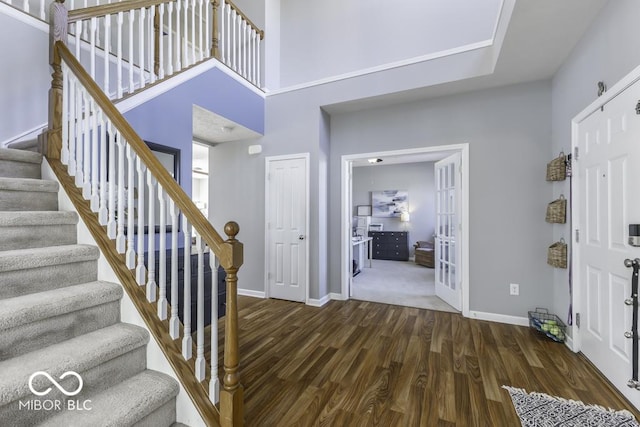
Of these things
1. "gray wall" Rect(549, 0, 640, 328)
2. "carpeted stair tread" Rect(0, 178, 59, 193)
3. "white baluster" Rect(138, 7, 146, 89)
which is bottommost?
"carpeted stair tread" Rect(0, 178, 59, 193)

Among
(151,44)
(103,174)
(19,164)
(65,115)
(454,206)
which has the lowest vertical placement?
(454,206)

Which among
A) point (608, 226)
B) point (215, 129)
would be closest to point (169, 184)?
point (215, 129)

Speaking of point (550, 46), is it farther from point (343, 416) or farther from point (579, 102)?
point (343, 416)

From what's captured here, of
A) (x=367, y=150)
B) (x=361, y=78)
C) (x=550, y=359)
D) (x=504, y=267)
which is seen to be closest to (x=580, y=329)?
(x=550, y=359)

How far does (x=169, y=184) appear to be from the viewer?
1.45 meters

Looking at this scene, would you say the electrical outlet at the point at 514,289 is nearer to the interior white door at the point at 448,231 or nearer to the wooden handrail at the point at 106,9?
the interior white door at the point at 448,231

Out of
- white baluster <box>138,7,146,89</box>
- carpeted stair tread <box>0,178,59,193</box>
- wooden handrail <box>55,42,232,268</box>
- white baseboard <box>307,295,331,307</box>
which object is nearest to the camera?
wooden handrail <box>55,42,232,268</box>

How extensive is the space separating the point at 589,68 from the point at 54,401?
393 centimetres

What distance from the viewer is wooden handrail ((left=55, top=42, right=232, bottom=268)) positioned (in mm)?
1344

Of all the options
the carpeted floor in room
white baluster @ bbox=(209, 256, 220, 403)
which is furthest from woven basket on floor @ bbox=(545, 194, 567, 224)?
white baluster @ bbox=(209, 256, 220, 403)

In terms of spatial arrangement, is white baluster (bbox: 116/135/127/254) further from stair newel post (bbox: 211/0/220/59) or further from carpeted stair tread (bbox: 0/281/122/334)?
stair newel post (bbox: 211/0/220/59)

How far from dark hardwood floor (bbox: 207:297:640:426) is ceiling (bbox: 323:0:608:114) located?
8.85 feet

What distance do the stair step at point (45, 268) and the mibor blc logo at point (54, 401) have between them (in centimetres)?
56

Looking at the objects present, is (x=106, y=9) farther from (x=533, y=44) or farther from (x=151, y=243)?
(x=533, y=44)
